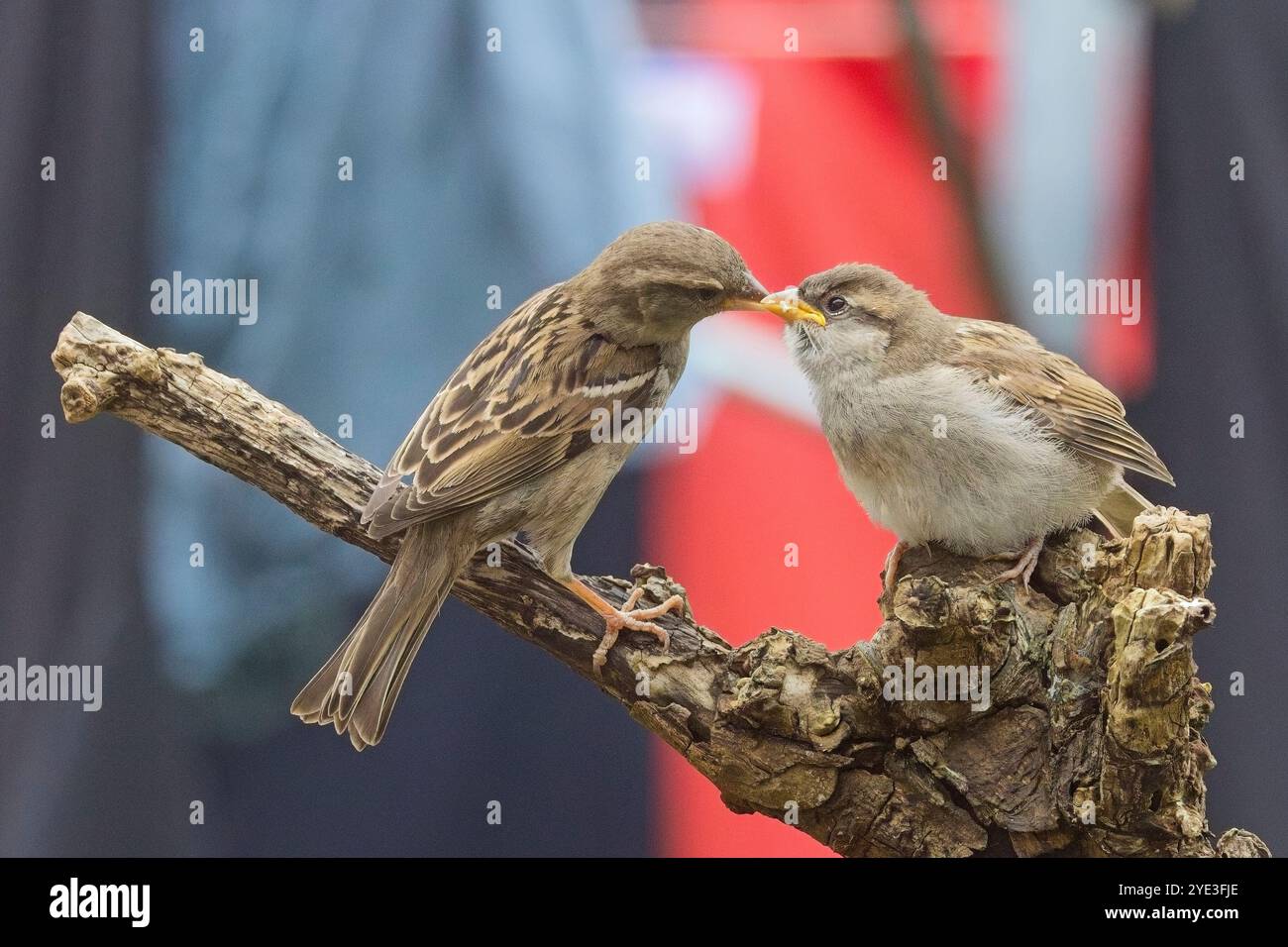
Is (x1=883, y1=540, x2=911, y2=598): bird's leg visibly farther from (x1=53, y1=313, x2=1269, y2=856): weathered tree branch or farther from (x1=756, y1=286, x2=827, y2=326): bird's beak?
(x1=756, y1=286, x2=827, y2=326): bird's beak

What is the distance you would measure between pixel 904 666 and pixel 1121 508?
91 cm

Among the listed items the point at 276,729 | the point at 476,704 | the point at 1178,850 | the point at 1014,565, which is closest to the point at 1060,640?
the point at 1014,565

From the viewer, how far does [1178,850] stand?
233cm

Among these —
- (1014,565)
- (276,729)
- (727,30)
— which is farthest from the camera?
(276,729)

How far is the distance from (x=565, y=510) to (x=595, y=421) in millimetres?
214

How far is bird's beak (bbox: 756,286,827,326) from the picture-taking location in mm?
2551

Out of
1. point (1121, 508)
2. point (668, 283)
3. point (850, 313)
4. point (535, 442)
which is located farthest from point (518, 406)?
point (1121, 508)

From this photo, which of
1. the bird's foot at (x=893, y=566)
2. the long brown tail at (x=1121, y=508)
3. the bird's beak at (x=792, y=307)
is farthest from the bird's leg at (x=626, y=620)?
the long brown tail at (x=1121, y=508)

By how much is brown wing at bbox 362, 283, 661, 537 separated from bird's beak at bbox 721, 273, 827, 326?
273mm

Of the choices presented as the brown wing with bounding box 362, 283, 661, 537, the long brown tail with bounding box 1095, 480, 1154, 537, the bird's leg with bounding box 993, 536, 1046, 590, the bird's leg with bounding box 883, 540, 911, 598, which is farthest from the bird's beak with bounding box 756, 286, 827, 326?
the long brown tail with bounding box 1095, 480, 1154, 537

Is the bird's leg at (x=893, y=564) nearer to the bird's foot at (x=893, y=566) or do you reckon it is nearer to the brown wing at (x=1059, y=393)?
the bird's foot at (x=893, y=566)

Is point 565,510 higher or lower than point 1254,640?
higher
